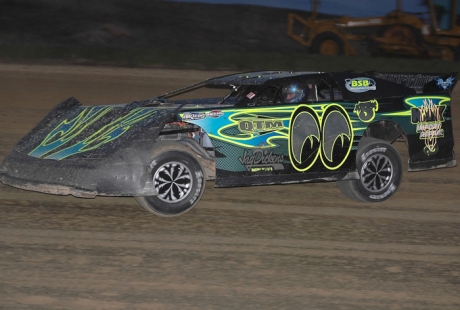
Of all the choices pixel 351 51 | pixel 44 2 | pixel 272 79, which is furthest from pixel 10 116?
pixel 44 2

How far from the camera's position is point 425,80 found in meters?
8.75

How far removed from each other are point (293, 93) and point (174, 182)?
5.34 ft

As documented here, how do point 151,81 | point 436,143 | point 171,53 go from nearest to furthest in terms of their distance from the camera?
1. point 436,143
2. point 151,81
3. point 171,53

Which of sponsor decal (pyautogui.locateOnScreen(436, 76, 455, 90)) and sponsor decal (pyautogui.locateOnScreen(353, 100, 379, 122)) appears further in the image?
sponsor decal (pyautogui.locateOnScreen(436, 76, 455, 90))

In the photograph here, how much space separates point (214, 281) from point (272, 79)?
2832 mm

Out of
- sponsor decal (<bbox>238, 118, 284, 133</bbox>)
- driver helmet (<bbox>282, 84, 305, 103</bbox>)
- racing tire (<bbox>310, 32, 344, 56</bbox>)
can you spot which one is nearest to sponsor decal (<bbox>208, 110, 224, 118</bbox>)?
sponsor decal (<bbox>238, 118, 284, 133</bbox>)

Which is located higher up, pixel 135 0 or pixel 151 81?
pixel 135 0

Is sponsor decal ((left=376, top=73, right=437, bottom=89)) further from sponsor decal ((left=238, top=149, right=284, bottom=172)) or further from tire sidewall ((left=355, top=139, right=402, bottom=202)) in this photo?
sponsor decal ((left=238, top=149, right=284, bottom=172))

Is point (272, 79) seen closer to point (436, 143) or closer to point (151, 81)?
point (436, 143)

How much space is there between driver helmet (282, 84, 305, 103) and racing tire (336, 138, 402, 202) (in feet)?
2.81

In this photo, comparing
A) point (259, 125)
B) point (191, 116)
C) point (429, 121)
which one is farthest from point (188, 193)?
point (429, 121)

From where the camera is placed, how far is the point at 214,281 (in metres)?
5.63

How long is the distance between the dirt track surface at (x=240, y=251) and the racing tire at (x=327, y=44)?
565 inches

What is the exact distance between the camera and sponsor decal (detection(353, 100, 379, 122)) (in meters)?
8.02
